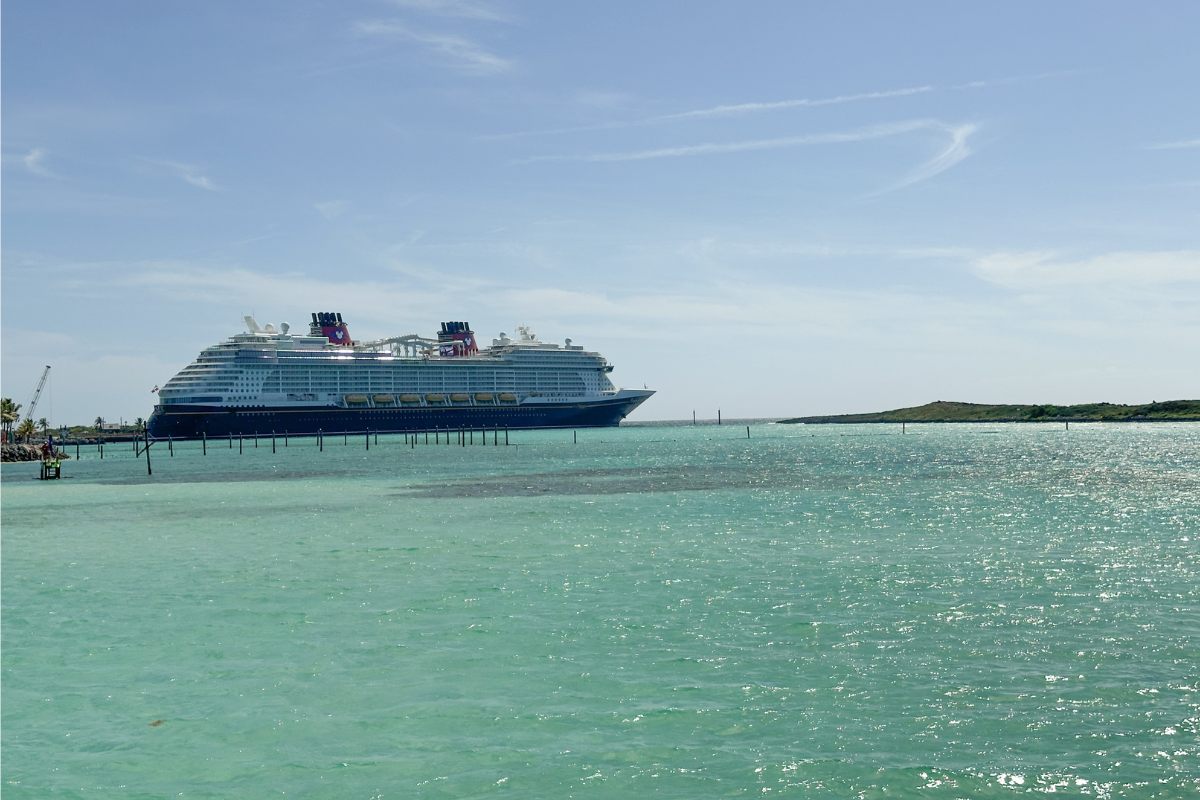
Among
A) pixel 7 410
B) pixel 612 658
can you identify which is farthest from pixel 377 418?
pixel 612 658

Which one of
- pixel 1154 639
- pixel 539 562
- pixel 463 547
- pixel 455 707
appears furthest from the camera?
pixel 463 547

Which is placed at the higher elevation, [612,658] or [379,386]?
[379,386]

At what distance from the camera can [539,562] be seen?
18969 mm

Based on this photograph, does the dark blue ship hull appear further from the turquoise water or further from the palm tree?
the turquoise water

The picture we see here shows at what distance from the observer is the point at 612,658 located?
449 inches

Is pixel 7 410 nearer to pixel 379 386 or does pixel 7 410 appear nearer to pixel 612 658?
pixel 379 386

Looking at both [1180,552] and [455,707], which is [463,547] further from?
[1180,552]

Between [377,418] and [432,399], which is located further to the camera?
[432,399]

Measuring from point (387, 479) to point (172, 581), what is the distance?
29.0 metres

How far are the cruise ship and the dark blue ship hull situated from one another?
14cm

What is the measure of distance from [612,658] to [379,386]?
11690 cm

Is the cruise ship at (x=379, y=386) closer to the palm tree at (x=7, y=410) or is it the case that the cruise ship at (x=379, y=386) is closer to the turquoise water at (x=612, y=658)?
the palm tree at (x=7, y=410)

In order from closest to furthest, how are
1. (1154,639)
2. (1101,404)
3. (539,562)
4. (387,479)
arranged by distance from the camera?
1. (1154,639)
2. (539,562)
3. (387,479)
4. (1101,404)

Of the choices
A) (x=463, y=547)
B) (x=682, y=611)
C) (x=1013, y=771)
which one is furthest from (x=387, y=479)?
(x=1013, y=771)
